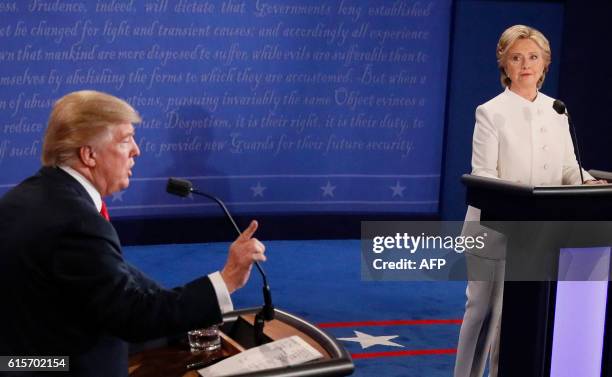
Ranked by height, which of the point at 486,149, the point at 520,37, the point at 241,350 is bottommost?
the point at 241,350

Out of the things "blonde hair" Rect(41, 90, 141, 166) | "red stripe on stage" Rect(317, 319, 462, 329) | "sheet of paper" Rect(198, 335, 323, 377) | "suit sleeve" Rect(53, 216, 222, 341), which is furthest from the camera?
"red stripe on stage" Rect(317, 319, 462, 329)

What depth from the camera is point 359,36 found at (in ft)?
21.4

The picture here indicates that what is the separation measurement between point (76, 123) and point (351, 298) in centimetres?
355

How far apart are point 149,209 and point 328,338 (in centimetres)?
449

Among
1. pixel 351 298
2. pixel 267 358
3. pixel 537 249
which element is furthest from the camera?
pixel 351 298

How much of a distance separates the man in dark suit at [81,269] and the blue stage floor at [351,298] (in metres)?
2.16

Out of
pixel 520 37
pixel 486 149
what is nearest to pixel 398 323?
pixel 486 149

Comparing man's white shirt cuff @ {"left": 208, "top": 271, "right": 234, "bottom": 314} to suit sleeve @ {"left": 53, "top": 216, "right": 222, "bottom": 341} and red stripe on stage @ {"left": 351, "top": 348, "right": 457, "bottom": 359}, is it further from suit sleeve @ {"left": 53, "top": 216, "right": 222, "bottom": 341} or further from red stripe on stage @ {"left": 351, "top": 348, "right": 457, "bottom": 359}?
red stripe on stage @ {"left": 351, "top": 348, "right": 457, "bottom": 359}

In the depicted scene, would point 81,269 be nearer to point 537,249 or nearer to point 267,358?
point 267,358

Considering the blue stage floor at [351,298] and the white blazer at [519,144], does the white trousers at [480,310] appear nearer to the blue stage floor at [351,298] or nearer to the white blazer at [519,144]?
the white blazer at [519,144]

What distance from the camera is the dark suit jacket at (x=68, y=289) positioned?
1.74 meters

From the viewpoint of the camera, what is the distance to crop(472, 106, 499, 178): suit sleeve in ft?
10.3

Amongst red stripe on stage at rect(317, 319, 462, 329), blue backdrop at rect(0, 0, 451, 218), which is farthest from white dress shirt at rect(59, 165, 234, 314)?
blue backdrop at rect(0, 0, 451, 218)

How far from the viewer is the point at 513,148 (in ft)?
10.3
